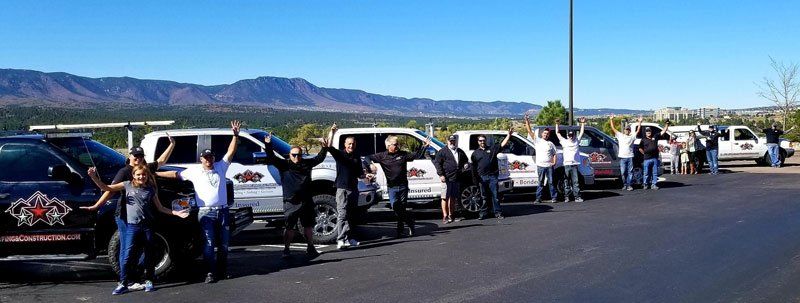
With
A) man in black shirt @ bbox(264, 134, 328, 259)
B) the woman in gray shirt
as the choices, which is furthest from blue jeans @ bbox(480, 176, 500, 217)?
the woman in gray shirt

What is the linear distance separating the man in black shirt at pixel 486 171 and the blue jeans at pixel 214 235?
565cm

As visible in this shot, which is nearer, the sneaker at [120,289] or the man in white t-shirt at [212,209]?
the sneaker at [120,289]

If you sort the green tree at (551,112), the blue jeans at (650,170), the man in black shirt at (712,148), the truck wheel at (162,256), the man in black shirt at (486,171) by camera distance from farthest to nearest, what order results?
the green tree at (551,112), the man in black shirt at (712,148), the blue jeans at (650,170), the man in black shirt at (486,171), the truck wheel at (162,256)

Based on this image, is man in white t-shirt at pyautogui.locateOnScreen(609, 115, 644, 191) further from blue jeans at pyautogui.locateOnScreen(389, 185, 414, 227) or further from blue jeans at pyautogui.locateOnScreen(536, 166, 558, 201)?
blue jeans at pyautogui.locateOnScreen(389, 185, 414, 227)

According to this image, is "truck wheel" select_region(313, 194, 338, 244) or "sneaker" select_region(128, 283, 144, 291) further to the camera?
"truck wheel" select_region(313, 194, 338, 244)

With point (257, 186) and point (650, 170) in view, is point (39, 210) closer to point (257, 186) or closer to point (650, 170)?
point (257, 186)

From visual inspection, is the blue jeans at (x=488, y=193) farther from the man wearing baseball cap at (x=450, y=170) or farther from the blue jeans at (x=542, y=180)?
the blue jeans at (x=542, y=180)

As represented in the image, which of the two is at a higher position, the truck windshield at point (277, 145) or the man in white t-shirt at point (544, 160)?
the truck windshield at point (277, 145)

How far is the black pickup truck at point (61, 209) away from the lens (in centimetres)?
848

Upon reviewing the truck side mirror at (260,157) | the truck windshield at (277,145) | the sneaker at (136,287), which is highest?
the truck windshield at (277,145)

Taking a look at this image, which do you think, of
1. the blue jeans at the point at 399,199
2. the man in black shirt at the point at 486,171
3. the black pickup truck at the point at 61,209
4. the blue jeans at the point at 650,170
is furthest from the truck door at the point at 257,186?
the blue jeans at the point at 650,170

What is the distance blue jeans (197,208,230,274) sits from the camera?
27.8ft

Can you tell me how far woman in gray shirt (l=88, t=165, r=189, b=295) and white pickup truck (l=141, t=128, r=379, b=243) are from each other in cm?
312

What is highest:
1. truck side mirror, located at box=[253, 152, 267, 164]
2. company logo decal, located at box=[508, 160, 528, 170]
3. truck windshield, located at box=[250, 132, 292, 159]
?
truck windshield, located at box=[250, 132, 292, 159]
